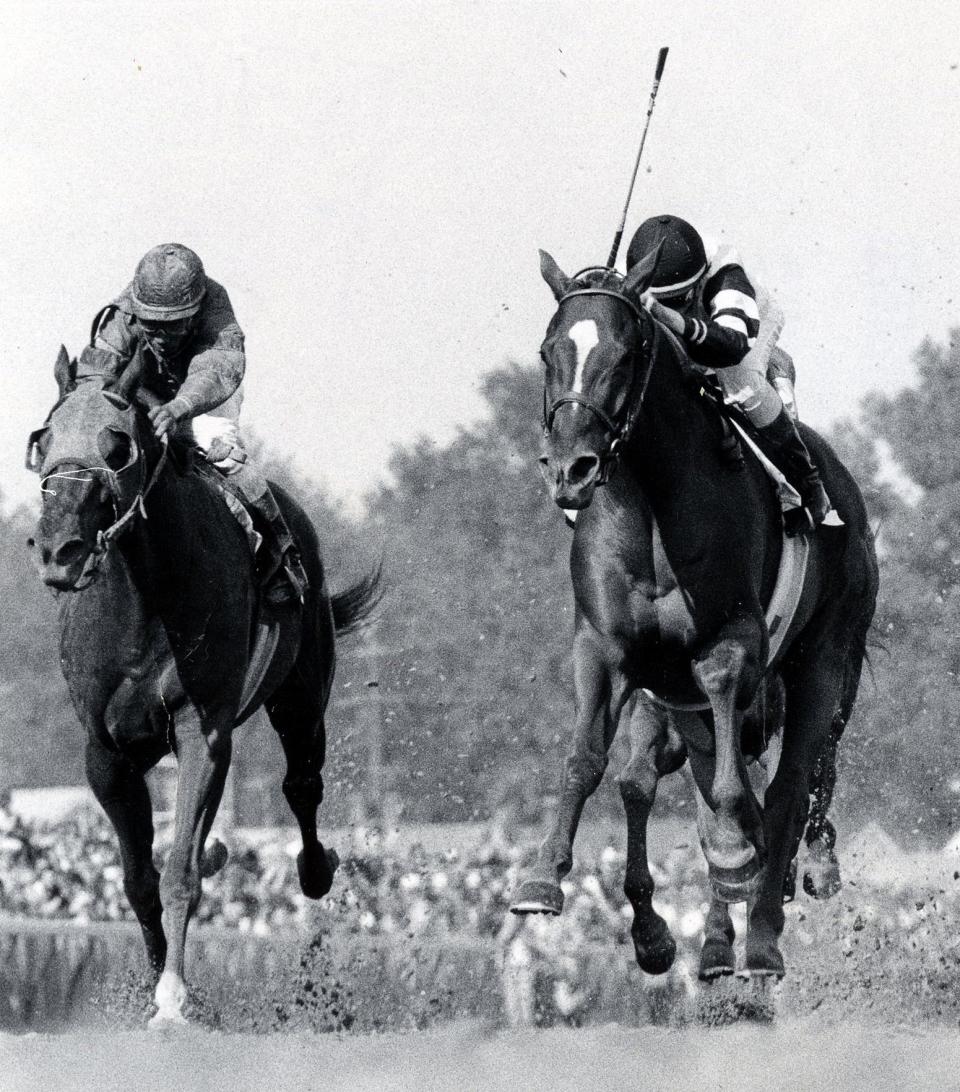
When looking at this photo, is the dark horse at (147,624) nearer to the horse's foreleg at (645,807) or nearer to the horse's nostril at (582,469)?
the horse's foreleg at (645,807)

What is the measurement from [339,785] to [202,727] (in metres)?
4.52

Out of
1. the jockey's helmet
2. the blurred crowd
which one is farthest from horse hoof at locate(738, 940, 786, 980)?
the blurred crowd

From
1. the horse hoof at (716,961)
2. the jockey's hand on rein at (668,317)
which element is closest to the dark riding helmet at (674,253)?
the jockey's hand on rein at (668,317)

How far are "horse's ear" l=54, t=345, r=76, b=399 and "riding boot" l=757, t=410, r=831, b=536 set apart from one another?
2.86 metres

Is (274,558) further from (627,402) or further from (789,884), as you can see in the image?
(627,402)

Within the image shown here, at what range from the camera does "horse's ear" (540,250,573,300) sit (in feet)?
27.1

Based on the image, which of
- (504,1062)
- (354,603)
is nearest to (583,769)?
(504,1062)

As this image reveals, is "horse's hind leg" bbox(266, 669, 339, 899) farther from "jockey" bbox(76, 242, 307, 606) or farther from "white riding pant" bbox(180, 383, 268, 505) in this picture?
"white riding pant" bbox(180, 383, 268, 505)

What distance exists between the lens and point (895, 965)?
12.3m

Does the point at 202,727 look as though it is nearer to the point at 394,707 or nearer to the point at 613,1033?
the point at 613,1033

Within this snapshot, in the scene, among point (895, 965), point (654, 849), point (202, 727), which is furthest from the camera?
point (654, 849)

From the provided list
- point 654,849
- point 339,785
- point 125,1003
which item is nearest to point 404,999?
point 339,785

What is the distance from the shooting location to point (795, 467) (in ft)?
32.3

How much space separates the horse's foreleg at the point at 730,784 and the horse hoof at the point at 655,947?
877 millimetres
